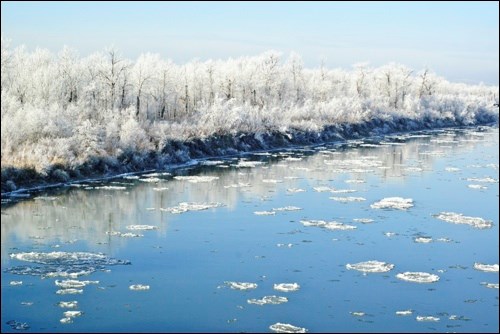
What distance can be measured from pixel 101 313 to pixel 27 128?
15.5m

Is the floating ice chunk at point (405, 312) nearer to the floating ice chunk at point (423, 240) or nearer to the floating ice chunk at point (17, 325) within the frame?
the floating ice chunk at point (423, 240)

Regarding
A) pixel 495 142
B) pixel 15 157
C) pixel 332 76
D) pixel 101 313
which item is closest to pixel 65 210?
pixel 15 157

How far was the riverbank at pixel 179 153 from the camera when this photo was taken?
2105cm

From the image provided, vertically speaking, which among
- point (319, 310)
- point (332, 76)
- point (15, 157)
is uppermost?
point (332, 76)

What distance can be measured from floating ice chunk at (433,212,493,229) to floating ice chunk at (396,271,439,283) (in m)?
5.18

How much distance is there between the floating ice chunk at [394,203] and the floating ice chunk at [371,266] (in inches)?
252

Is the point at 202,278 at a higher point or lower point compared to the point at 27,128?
lower

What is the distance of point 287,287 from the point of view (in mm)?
11336

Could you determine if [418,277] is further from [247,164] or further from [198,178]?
[247,164]

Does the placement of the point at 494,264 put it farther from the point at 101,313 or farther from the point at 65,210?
the point at 65,210

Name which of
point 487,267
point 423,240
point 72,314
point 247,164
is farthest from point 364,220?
point 247,164

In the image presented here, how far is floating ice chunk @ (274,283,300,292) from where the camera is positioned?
36.9 ft

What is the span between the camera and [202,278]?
1192 cm

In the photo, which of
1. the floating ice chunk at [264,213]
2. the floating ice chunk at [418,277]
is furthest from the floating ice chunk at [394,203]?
the floating ice chunk at [418,277]
